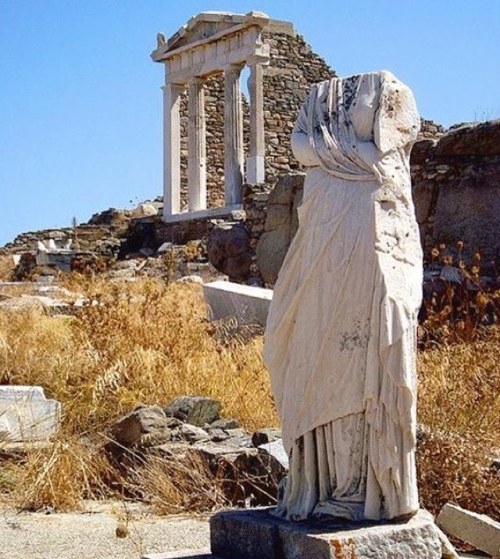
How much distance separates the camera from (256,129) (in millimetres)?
28312

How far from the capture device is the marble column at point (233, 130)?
28.2 metres

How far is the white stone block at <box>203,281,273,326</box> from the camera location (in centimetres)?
1169

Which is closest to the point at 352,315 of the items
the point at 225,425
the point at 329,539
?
the point at 329,539

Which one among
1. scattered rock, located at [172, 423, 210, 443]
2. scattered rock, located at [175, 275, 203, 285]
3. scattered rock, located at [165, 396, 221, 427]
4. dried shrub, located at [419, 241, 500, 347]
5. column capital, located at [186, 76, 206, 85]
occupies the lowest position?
scattered rock, located at [172, 423, 210, 443]

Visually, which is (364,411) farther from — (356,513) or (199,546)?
(199,546)

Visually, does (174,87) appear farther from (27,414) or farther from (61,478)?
(61,478)

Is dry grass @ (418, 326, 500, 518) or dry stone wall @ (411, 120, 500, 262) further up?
dry stone wall @ (411, 120, 500, 262)

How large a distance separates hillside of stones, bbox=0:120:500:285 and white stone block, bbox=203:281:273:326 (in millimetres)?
605

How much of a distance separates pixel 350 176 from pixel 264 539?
143 cm

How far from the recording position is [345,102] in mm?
4656

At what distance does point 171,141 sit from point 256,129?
3128mm

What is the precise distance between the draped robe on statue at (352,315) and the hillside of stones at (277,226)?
283 inches

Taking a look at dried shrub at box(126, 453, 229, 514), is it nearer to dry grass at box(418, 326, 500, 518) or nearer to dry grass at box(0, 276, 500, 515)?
dry grass at box(0, 276, 500, 515)

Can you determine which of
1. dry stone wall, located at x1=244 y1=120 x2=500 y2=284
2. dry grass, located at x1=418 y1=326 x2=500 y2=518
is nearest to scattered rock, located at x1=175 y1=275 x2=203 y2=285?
dry stone wall, located at x1=244 y1=120 x2=500 y2=284
